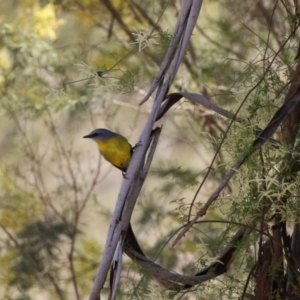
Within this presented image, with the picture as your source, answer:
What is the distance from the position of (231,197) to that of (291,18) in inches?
7.5

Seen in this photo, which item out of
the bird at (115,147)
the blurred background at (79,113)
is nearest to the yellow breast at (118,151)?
the bird at (115,147)

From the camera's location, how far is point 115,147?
1124 mm

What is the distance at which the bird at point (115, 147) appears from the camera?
3.51 ft

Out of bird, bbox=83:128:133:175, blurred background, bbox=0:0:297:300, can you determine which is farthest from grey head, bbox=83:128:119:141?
blurred background, bbox=0:0:297:300

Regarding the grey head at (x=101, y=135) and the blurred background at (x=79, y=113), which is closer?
the grey head at (x=101, y=135)

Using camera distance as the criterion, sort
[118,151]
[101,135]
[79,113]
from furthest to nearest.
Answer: [79,113], [101,135], [118,151]

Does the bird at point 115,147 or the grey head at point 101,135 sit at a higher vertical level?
the grey head at point 101,135

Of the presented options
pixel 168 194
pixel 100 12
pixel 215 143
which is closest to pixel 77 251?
pixel 168 194

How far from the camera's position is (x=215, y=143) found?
2.30 ft

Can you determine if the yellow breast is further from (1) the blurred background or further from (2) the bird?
(1) the blurred background

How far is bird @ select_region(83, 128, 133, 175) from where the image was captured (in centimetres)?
107

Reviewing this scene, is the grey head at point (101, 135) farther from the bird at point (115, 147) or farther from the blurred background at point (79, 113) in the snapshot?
the blurred background at point (79, 113)

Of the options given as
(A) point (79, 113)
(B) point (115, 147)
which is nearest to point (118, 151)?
(B) point (115, 147)

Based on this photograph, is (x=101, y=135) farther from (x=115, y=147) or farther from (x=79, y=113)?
(x=79, y=113)
